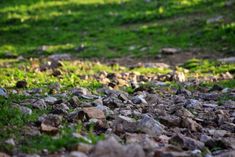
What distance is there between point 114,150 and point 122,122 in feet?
6.49

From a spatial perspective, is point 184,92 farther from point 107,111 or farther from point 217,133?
point 217,133

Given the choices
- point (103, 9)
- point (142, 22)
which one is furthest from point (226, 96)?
point (103, 9)

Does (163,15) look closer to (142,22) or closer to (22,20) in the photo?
(142,22)

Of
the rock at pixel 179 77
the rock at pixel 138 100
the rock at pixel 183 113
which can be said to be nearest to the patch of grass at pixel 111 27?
the rock at pixel 179 77

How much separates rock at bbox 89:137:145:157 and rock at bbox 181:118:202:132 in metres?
2.51

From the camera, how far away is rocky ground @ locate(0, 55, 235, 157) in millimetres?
5676

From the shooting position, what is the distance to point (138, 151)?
5.10 meters

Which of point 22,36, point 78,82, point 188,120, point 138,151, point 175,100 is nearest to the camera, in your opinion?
point 138,151

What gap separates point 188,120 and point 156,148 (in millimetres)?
1956

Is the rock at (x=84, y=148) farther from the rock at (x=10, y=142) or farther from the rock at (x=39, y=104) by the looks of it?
the rock at (x=39, y=104)

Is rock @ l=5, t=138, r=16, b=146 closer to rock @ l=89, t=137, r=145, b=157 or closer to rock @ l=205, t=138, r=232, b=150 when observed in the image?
rock @ l=89, t=137, r=145, b=157

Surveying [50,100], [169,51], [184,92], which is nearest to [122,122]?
[50,100]

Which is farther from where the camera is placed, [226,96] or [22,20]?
[22,20]

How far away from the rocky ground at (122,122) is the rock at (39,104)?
0.05ft
